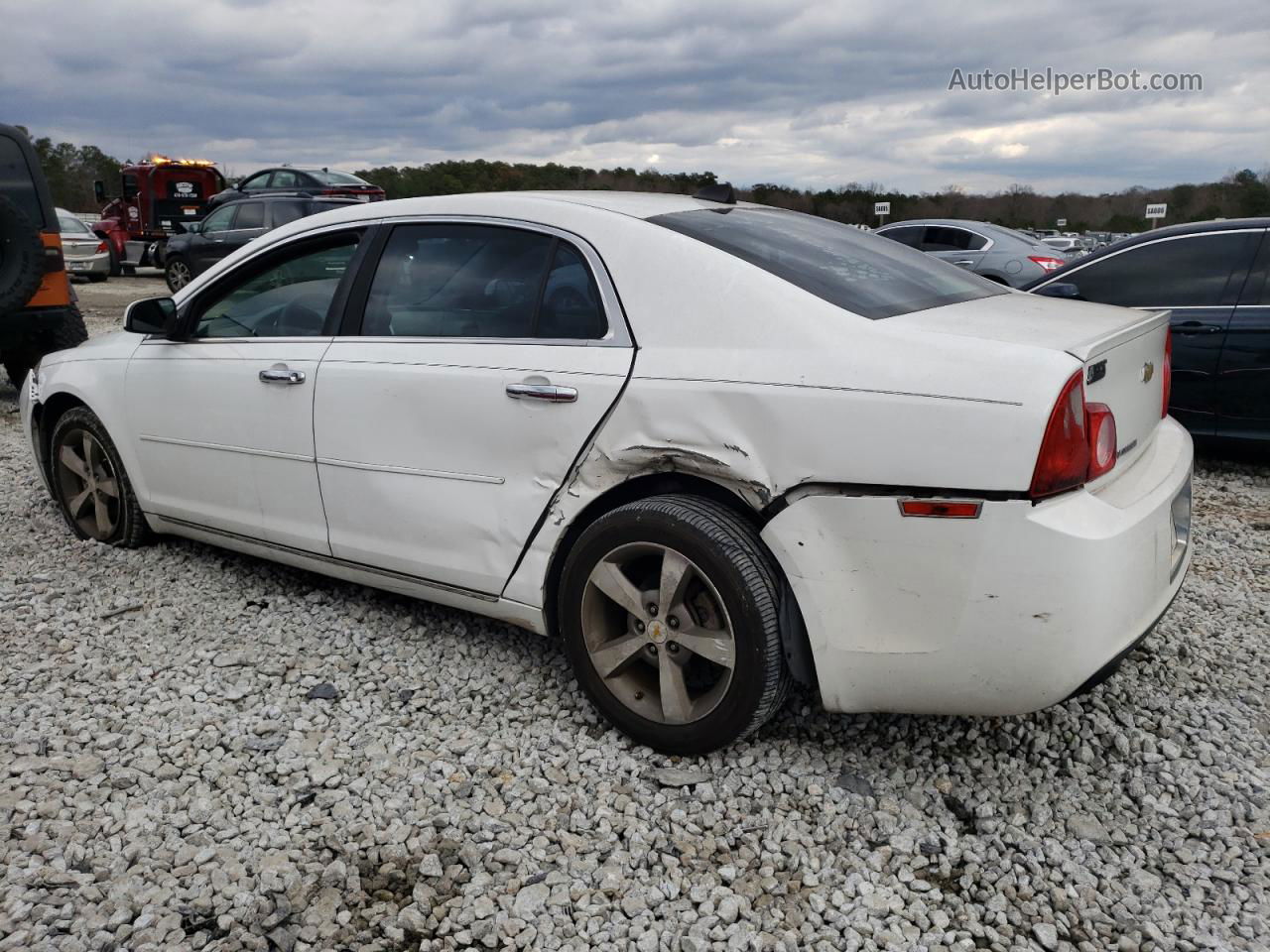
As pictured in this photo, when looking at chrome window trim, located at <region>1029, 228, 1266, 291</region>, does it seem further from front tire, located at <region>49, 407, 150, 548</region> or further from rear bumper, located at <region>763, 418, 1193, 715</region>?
front tire, located at <region>49, 407, 150, 548</region>

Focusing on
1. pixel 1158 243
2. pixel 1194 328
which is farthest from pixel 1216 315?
pixel 1158 243

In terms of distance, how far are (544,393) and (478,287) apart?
1.85 ft

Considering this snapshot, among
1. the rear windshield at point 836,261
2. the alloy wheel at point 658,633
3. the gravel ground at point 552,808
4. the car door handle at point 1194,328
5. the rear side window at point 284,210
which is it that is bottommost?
the gravel ground at point 552,808

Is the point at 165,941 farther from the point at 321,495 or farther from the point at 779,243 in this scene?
the point at 779,243

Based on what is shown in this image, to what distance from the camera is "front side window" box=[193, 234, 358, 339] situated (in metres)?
3.60

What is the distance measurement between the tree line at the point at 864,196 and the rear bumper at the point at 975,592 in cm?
1839

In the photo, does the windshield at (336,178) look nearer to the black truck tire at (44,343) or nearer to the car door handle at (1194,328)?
the black truck tire at (44,343)

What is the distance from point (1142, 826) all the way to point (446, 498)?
6.96 ft

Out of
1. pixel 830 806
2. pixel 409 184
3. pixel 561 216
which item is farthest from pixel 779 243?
Answer: pixel 409 184

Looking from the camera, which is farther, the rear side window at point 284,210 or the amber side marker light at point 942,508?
the rear side window at point 284,210

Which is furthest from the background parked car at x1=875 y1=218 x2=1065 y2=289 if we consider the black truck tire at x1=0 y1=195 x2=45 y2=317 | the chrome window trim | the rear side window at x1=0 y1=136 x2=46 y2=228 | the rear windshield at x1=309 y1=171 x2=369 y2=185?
the rear windshield at x1=309 y1=171 x2=369 y2=185

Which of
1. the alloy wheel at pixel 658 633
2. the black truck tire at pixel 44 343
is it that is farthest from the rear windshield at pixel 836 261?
the black truck tire at pixel 44 343

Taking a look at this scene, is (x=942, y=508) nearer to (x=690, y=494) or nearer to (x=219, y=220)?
(x=690, y=494)

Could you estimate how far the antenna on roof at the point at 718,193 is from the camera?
139 inches
